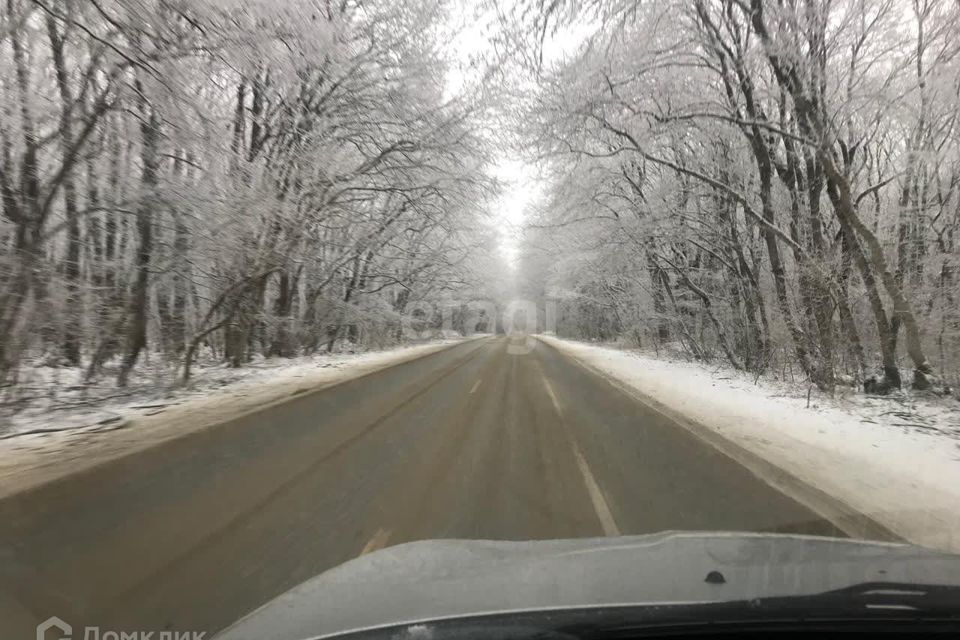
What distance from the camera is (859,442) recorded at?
26.2ft

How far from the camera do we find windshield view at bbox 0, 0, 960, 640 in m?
2.98

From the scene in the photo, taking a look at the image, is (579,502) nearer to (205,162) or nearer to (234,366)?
(205,162)

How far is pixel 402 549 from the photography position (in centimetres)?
336

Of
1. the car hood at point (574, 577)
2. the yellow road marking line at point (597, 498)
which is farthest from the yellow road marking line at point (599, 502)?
the car hood at point (574, 577)

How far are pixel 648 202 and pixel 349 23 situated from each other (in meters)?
10.6

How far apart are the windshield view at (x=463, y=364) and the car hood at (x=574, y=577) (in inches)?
1.0

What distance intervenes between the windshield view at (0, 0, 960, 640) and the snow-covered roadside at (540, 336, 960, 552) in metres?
0.07

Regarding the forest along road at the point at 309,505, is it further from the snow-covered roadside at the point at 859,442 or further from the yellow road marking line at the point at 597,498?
the snow-covered roadside at the point at 859,442

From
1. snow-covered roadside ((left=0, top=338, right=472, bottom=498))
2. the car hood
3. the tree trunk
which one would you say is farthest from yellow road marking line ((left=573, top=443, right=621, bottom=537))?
the tree trunk

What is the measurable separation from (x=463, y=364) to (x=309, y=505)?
56.9ft

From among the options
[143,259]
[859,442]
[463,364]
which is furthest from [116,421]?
[463,364]

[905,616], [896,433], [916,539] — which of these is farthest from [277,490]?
[896,433]

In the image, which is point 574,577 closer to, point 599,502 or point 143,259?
point 599,502

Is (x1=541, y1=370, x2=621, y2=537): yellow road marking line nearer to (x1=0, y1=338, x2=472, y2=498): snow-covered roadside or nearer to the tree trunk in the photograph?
(x1=0, y1=338, x2=472, y2=498): snow-covered roadside
